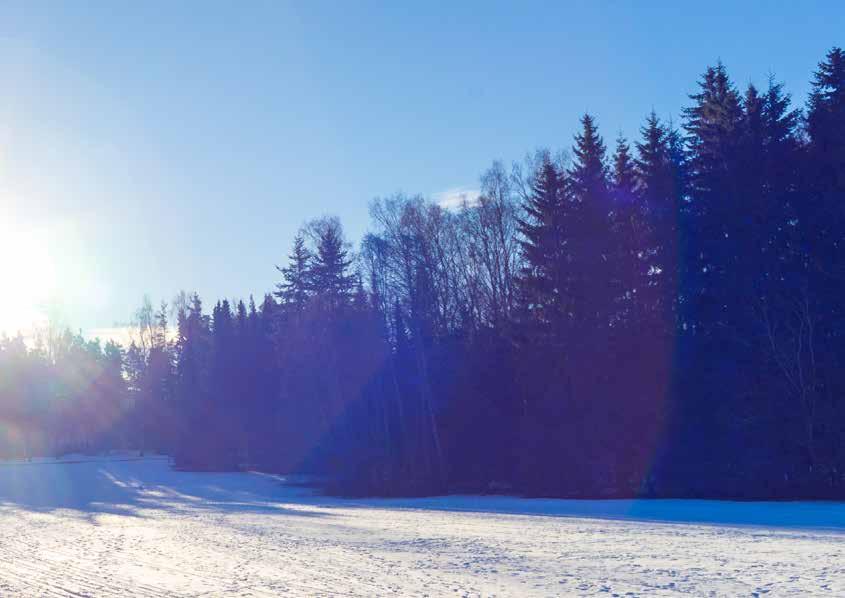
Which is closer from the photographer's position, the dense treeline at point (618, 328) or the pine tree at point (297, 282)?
the dense treeline at point (618, 328)

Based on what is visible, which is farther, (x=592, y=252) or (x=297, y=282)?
(x=297, y=282)

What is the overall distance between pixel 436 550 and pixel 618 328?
21.0m

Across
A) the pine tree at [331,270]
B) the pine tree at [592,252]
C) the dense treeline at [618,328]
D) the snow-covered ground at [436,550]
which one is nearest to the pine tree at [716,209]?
the dense treeline at [618,328]

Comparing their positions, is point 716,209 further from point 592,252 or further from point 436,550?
point 436,550

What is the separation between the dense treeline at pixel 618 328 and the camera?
29.0 metres

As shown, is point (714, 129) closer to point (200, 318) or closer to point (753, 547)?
point (753, 547)

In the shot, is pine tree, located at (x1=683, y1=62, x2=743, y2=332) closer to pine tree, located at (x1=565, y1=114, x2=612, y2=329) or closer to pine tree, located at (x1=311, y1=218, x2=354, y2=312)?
pine tree, located at (x1=565, y1=114, x2=612, y2=329)

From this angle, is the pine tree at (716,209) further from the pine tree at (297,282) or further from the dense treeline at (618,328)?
the pine tree at (297,282)

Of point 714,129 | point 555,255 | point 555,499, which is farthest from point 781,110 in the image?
point 555,499

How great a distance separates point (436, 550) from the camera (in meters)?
15.1

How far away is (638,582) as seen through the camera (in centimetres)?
1082

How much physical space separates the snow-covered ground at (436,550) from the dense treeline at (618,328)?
18.4 ft

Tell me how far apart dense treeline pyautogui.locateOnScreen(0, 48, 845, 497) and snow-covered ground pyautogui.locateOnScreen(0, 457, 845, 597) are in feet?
18.4

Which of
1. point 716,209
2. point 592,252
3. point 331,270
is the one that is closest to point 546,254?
point 592,252
